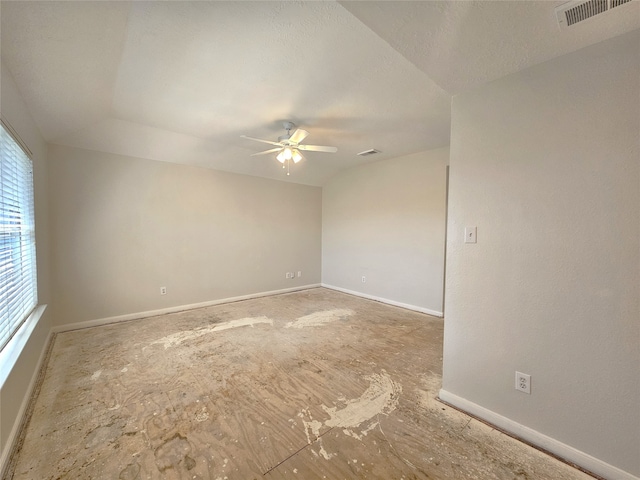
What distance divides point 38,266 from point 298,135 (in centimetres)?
304

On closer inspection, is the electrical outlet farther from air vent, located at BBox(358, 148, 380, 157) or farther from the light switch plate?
air vent, located at BBox(358, 148, 380, 157)

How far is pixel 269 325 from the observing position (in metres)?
3.56

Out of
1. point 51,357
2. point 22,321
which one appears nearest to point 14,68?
point 22,321

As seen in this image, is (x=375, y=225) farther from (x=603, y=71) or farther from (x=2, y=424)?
(x=2, y=424)

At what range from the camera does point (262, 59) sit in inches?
75.7

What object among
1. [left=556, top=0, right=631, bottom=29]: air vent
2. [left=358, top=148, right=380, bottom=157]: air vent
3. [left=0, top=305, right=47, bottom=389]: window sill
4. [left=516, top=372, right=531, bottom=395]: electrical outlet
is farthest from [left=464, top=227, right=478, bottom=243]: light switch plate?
[left=0, top=305, right=47, bottom=389]: window sill

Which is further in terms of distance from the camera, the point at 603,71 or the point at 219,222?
the point at 219,222

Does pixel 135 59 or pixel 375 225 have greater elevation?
pixel 135 59

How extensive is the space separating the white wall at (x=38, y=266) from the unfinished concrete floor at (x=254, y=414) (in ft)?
0.53

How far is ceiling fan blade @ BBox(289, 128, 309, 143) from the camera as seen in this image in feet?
8.86

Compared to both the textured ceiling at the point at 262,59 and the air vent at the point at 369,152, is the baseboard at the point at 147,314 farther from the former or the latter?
the air vent at the point at 369,152

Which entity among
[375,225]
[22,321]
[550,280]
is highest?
[375,225]

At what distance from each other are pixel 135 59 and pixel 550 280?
326 centimetres

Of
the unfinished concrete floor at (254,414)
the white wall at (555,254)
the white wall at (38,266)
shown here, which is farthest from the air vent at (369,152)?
the white wall at (38,266)
